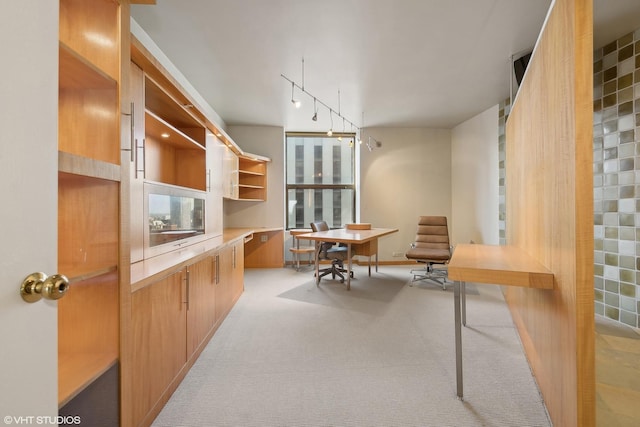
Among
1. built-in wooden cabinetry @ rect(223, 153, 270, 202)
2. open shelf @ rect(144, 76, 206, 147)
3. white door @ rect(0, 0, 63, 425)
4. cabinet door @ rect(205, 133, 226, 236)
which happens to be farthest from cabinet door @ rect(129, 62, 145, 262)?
built-in wooden cabinetry @ rect(223, 153, 270, 202)

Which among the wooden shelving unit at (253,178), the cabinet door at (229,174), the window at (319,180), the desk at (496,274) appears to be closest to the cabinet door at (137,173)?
the desk at (496,274)

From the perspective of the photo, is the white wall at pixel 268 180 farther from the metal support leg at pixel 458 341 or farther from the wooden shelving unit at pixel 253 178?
the metal support leg at pixel 458 341

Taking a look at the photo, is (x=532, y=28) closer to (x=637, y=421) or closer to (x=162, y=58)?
(x=637, y=421)

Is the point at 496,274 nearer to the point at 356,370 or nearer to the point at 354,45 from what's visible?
the point at 356,370

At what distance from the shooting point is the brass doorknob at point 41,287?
0.64 metres

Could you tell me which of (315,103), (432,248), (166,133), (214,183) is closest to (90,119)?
(166,133)

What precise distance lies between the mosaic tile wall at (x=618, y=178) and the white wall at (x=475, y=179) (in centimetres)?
166

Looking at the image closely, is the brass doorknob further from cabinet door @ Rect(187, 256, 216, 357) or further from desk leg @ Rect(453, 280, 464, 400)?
desk leg @ Rect(453, 280, 464, 400)

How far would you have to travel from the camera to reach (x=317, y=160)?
648cm

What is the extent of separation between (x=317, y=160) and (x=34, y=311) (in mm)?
6017

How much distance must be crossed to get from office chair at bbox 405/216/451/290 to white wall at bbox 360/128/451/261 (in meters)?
0.96

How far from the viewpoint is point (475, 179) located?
536 cm

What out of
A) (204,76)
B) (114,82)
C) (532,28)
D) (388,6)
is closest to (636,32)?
(532,28)

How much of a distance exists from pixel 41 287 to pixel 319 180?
5.92 metres
